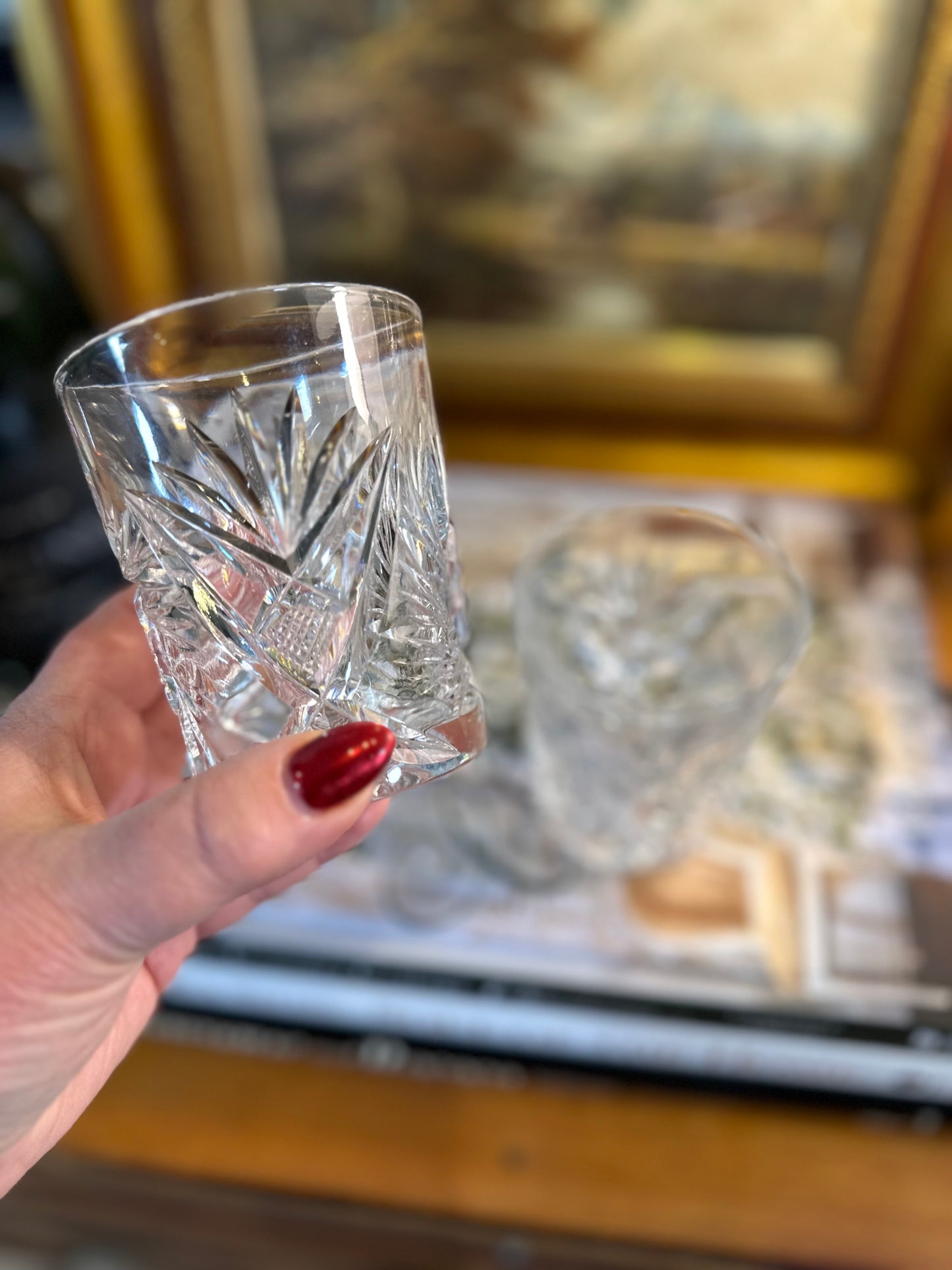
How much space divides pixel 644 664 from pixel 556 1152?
1.02 ft

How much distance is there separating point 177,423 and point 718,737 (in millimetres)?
311

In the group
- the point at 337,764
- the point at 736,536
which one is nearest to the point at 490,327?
the point at 736,536

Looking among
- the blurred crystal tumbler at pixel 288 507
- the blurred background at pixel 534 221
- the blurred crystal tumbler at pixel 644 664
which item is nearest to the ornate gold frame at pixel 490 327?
the blurred background at pixel 534 221

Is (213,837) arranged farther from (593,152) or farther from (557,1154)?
(593,152)

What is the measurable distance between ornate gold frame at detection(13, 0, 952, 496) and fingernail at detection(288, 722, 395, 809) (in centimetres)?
55

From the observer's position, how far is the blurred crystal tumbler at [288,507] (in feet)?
1.05

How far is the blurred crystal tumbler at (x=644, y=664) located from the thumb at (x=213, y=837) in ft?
0.72

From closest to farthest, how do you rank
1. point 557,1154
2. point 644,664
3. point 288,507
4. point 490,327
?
point 288,507, point 557,1154, point 644,664, point 490,327

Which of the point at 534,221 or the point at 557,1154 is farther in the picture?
the point at 534,221

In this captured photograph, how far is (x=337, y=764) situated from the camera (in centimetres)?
29

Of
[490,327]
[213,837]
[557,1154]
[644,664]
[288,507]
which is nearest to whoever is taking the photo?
[213,837]

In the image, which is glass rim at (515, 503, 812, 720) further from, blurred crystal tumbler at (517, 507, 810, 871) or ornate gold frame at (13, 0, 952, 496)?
ornate gold frame at (13, 0, 952, 496)

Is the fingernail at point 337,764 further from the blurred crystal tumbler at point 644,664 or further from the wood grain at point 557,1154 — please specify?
the wood grain at point 557,1154

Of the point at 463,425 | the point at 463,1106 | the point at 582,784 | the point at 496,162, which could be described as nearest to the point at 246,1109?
the point at 463,1106
